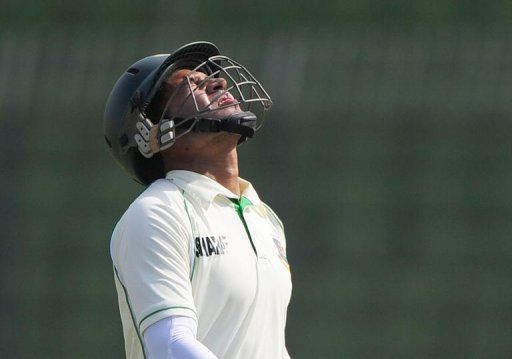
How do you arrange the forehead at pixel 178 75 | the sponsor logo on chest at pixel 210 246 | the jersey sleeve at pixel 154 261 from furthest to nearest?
1. the forehead at pixel 178 75
2. the sponsor logo on chest at pixel 210 246
3. the jersey sleeve at pixel 154 261

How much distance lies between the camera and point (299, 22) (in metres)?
6.71

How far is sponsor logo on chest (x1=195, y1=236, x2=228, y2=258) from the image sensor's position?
2.71 metres

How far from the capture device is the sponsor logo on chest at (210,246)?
271cm

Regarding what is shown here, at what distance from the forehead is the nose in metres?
0.05

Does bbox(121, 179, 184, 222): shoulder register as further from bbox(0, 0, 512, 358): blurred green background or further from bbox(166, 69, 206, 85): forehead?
bbox(0, 0, 512, 358): blurred green background

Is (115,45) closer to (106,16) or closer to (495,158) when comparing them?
(106,16)

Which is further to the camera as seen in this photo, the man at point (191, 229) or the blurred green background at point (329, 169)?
the blurred green background at point (329, 169)

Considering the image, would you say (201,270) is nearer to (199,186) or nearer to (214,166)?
(199,186)

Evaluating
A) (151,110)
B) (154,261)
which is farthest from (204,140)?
(154,261)

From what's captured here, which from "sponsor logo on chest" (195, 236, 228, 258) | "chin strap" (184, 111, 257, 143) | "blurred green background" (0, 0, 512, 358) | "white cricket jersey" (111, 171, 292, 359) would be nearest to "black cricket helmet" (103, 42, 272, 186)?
"chin strap" (184, 111, 257, 143)

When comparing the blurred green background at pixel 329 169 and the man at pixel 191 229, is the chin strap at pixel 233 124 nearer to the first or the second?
the man at pixel 191 229

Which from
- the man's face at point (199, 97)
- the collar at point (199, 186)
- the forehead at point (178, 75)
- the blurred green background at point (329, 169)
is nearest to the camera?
the collar at point (199, 186)

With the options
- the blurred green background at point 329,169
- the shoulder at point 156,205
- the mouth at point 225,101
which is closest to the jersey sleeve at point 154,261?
the shoulder at point 156,205

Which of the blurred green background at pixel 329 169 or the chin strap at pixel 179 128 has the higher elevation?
the chin strap at pixel 179 128
